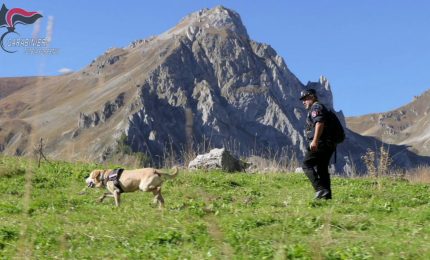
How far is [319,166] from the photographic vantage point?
43.9 feet

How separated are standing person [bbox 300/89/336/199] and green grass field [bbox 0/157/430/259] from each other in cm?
55

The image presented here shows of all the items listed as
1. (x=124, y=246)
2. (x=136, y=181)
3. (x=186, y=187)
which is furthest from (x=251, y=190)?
(x=124, y=246)

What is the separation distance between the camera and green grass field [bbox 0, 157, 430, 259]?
680 cm

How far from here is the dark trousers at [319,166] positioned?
1332cm

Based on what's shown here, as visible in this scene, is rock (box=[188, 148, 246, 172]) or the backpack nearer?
the backpack

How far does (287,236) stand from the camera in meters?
8.20

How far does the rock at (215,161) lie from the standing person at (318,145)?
9504 mm

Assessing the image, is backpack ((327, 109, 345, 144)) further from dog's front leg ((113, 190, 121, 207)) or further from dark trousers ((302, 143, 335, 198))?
dog's front leg ((113, 190, 121, 207))

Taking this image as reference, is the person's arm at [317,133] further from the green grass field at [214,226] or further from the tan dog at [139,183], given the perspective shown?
the tan dog at [139,183]

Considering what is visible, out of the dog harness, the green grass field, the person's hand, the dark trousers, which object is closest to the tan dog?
the dog harness

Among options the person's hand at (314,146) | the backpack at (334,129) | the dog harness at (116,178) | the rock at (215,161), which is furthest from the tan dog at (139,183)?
the rock at (215,161)

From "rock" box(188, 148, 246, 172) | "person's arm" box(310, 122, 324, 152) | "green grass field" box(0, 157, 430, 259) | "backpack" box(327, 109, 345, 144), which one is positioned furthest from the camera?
"rock" box(188, 148, 246, 172)

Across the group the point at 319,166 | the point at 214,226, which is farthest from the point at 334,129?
the point at 214,226

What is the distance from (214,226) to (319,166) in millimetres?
9421
